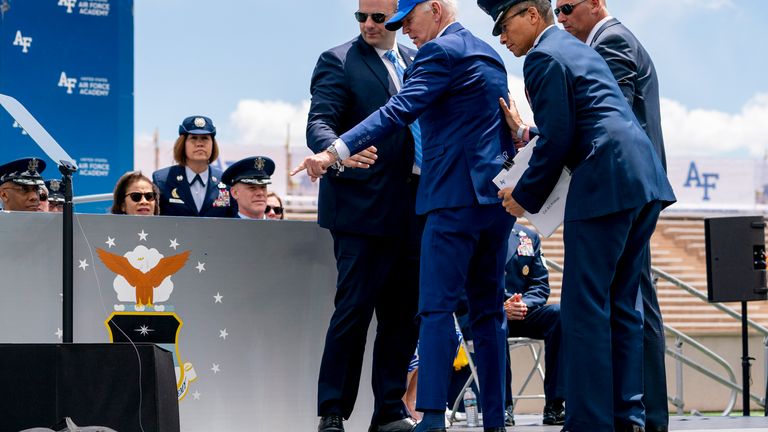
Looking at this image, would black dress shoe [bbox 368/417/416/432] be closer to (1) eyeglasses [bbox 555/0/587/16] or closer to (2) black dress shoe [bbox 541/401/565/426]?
(2) black dress shoe [bbox 541/401/565/426]

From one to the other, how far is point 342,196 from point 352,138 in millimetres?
566

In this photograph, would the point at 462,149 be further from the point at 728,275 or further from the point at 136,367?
the point at 728,275

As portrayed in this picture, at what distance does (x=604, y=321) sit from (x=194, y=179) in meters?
3.35

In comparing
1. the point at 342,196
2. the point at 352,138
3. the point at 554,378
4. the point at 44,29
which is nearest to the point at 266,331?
the point at 342,196

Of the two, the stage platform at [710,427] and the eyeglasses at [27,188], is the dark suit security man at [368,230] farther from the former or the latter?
the eyeglasses at [27,188]

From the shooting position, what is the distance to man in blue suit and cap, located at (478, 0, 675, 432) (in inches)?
169

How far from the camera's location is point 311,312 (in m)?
5.77

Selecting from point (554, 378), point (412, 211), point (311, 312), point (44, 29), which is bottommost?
point (554, 378)

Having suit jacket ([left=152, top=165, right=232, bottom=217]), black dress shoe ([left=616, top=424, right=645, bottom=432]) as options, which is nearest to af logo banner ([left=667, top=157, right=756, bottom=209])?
suit jacket ([left=152, top=165, right=232, bottom=217])

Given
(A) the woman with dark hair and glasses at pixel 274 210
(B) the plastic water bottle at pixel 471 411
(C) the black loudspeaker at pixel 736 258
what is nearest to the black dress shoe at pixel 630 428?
(B) the plastic water bottle at pixel 471 411

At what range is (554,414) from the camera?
6.99 metres

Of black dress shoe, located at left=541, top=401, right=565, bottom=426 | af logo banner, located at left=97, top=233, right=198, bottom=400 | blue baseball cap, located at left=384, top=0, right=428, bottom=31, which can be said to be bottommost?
black dress shoe, located at left=541, top=401, right=565, bottom=426

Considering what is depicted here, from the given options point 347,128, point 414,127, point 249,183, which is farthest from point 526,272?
point 347,128

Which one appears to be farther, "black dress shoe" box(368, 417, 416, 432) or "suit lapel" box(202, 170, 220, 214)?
"suit lapel" box(202, 170, 220, 214)
